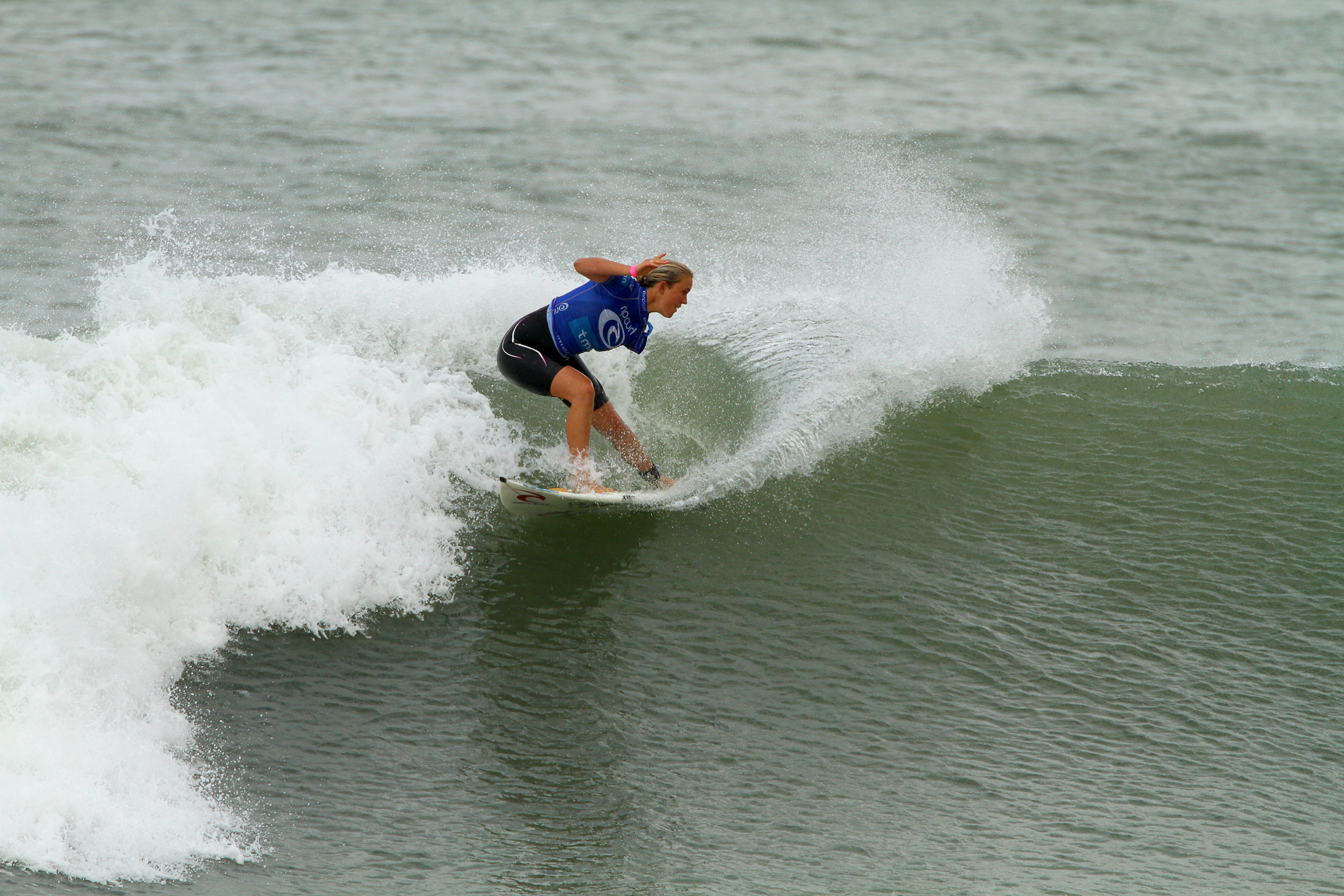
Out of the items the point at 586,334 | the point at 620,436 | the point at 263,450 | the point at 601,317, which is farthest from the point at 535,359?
the point at 263,450

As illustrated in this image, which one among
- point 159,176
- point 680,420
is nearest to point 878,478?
point 680,420

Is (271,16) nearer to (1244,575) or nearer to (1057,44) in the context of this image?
(1057,44)

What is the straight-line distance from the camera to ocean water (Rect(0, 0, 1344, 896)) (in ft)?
15.1

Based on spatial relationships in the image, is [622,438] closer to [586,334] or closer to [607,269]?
[586,334]

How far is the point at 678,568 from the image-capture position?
635 centimetres

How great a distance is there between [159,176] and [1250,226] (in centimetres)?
1250

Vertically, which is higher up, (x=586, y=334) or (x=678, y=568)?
(x=586, y=334)

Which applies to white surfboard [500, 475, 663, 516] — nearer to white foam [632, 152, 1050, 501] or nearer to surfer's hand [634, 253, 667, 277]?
white foam [632, 152, 1050, 501]

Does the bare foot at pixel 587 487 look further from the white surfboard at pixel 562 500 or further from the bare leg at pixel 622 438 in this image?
the bare leg at pixel 622 438

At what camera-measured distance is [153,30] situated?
21109 millimetres

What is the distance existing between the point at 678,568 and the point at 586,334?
137 cm

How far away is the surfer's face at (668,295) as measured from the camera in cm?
634

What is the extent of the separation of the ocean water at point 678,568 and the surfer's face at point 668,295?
3.69 ft

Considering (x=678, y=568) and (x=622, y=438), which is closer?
(x=678, y=568)
